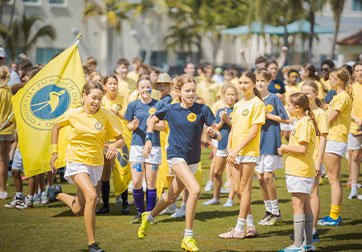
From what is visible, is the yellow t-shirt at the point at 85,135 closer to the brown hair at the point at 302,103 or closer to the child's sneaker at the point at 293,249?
the brown hair at the point at 302,103

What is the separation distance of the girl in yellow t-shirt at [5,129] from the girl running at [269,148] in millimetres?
4501

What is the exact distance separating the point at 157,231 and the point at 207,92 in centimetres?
990

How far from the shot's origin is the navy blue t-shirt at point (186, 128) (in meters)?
A: 7.37

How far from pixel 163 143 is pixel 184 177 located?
2.54 m

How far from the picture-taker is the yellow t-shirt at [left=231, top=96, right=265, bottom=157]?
7801mm

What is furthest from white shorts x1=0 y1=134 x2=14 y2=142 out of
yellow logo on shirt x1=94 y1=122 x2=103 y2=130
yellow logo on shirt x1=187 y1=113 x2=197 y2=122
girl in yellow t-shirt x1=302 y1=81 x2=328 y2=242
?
girl in yellow t-shirt x1=302 y1=81 x2=328 y2=242

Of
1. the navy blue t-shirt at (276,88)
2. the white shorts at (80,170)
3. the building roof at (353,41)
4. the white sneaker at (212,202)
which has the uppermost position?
the building roof at (353,41)

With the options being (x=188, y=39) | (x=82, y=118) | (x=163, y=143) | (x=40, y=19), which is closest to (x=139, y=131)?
(x=163, y=143)

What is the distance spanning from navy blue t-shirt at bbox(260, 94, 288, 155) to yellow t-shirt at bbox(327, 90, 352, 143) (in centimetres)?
80

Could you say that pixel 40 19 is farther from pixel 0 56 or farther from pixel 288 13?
pixel 0 56

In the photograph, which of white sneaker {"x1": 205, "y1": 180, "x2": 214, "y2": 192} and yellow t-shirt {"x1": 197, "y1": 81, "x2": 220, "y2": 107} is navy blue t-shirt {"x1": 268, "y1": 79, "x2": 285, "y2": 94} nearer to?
white sneaker {"x1": 205, "y1": 180, "x2": 214, "y2": 192}

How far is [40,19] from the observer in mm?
40094

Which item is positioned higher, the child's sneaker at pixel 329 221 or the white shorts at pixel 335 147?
the white shorts at pixel 335 147

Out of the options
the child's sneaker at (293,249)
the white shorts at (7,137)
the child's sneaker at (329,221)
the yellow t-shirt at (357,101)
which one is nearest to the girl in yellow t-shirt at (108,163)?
the white shorts at (7,137)
